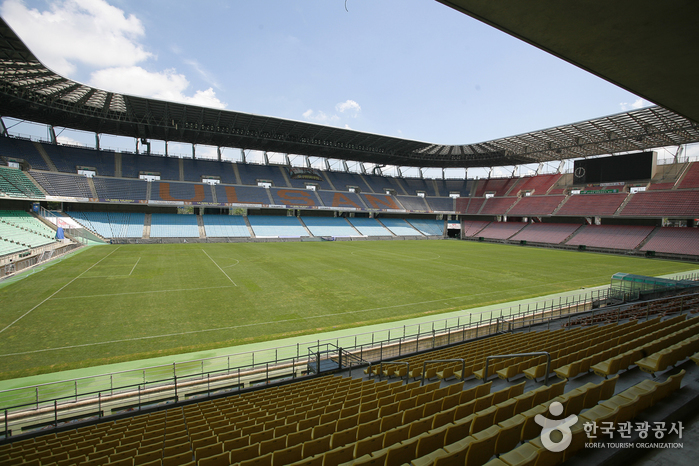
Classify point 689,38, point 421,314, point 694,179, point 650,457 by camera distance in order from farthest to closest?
1. point 694,179
2. point 421,314
3. point 689,38
4. point 650,457

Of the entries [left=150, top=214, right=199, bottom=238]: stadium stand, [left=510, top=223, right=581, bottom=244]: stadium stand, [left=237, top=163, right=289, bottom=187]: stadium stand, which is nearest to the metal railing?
[left=150, top=214, right=199, bottom=238]: stadium stand

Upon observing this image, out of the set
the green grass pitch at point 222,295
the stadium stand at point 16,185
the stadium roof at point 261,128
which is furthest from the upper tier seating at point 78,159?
the green grass pitch at point 222,295

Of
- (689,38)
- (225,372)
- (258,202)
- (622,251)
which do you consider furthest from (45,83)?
(622,251)

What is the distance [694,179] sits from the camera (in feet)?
147

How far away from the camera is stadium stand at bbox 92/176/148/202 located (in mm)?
45278

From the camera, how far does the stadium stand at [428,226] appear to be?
64625mm

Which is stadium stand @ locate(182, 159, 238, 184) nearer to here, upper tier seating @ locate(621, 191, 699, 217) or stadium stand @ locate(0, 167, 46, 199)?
stadium stand @ locate(0, 167, 46, 199)

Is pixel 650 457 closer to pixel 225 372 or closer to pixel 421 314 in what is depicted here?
pixel 225 372

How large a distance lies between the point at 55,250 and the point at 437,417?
124 ft

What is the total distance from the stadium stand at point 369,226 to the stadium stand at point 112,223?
34460mm

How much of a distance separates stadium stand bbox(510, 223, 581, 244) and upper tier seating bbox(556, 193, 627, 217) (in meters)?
2.22

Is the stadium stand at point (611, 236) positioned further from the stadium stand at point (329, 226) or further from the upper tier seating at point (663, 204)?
the stadium stand at point (329, 226)

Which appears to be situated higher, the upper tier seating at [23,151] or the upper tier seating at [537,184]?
the upper tier seating at [23,151]

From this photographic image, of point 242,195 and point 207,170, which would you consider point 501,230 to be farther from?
point 207,170
